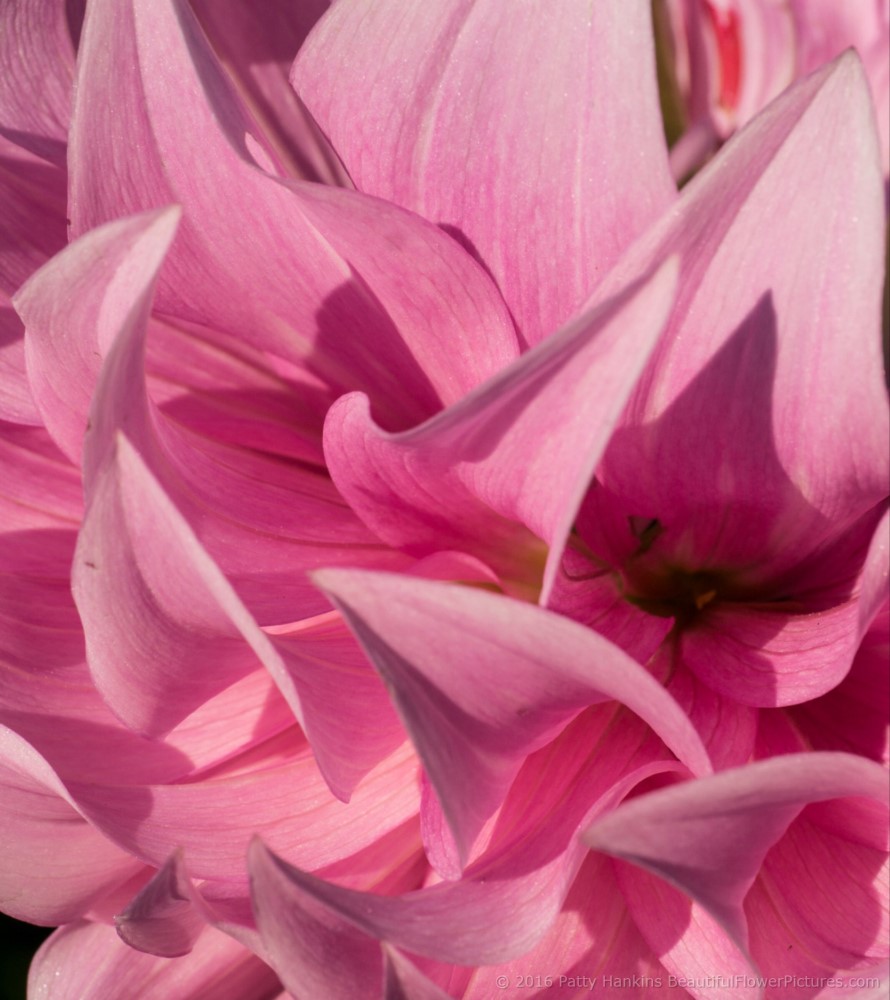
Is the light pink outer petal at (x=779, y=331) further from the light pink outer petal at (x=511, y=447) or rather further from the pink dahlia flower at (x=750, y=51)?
the pink dahlia flower at (x=750, y=51)

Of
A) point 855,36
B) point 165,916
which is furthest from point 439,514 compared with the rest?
point 855,36

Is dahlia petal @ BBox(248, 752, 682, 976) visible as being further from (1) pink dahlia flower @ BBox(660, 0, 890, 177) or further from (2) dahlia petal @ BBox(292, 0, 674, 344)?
(1) pink dahlia flower @ BBox(660, 0, 890, 177)

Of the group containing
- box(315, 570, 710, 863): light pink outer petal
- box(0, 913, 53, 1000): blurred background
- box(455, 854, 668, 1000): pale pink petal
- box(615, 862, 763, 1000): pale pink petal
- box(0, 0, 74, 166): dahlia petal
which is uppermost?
box(0, 0, 74, 166): dahlia petal

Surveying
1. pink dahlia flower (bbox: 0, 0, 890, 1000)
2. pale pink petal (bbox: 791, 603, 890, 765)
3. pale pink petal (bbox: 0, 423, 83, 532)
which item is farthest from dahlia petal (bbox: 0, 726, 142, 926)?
pale pink petal (bbox: 791, 603, 890, 765)

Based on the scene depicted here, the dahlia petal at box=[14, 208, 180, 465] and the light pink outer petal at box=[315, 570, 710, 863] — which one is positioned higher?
the dahlia petal at box=[14, 208, 180, 465]

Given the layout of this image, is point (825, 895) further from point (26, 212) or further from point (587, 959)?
point (26, 212)
